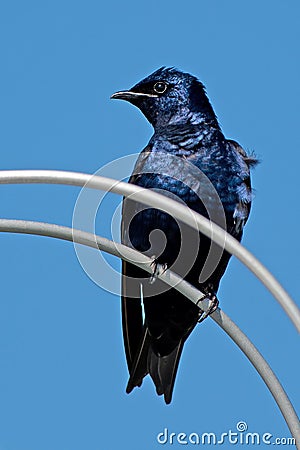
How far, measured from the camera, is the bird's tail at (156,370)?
8484mm

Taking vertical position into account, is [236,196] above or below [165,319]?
above

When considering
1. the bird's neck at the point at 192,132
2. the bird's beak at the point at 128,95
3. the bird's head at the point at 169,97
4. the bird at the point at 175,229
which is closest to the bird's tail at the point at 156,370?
the bird at the point at 175,229

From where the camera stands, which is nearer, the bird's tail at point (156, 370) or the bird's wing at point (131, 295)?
the bird's tail at point (156, 370)

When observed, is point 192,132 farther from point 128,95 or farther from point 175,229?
point 175,229

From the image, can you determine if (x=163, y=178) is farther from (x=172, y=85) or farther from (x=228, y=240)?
(x=228, y=240)

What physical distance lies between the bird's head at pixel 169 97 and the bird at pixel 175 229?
44 mm

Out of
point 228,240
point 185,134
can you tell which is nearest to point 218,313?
point 228,240

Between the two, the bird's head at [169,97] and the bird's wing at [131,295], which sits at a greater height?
the bird's head at [169,97]

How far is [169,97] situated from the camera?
951 cm

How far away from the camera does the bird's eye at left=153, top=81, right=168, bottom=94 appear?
955 cm

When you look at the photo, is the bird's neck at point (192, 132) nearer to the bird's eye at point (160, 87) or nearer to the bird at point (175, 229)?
the bird at point (175, 229)

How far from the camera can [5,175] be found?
217 inches

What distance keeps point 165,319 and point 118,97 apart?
197 centimetres

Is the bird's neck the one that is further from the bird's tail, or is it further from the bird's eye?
the bird's tail
